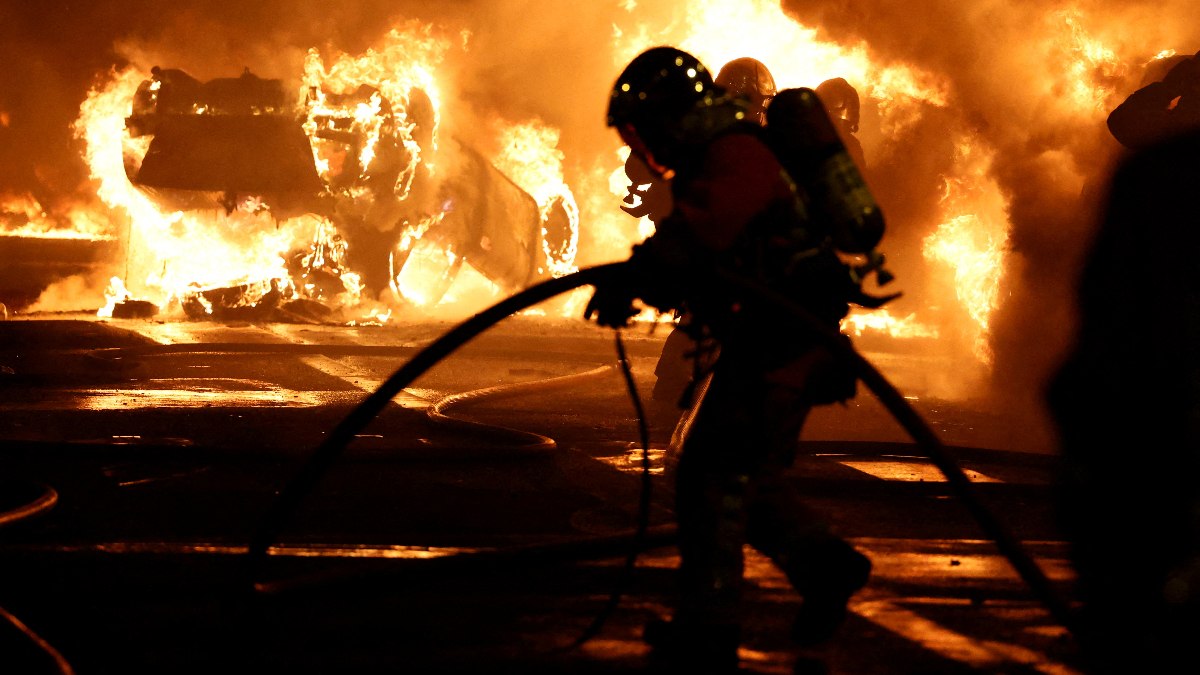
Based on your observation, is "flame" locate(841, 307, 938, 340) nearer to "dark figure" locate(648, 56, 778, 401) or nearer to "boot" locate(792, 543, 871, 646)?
"dark figure" locate(648, 56, 778, 401)

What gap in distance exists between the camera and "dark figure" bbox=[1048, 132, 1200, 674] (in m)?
3.26

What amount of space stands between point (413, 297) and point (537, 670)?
60.4 ft

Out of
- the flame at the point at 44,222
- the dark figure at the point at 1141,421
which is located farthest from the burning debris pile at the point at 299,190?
the dark figure at the point at 1141,421

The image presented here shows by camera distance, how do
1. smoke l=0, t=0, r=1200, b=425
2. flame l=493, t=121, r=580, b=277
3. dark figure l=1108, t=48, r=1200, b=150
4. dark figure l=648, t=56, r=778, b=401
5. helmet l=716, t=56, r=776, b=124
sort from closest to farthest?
dark figure l=1108, t=48, r=1200, b=150, dark figure l=648, t=56, r=778, b=401, helmet l=716, t=56, r=776, b=124, smoke l=0, t=0, r=1200, b=425, flame l=493, t=121, r=580, b=277

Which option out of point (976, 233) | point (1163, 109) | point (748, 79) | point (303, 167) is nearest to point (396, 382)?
point (1163, 109)

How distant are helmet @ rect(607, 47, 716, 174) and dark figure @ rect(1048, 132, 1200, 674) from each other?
5.61 ft

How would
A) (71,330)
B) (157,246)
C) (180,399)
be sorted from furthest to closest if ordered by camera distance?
(157,246) → (71,330) → (180,399)

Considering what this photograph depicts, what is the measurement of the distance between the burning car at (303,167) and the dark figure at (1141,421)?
15.3m

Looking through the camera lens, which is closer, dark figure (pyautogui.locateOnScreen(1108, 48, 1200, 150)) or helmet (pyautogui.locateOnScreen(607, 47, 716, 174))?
helmet (pyautogui.locateOnScreen(607, 47, 716, 174))

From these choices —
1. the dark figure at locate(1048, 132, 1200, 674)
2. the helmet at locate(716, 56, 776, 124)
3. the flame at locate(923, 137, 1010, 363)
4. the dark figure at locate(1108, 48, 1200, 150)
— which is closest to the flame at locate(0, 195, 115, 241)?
the flame at locate(923, 137, 1010, 363)

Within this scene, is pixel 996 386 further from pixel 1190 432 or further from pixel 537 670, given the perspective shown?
pixel 537 670

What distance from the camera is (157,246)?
20078 mm

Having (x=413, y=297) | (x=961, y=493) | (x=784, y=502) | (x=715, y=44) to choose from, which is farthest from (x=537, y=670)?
(x=413, y=297)

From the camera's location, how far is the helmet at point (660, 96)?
10.3 ft
